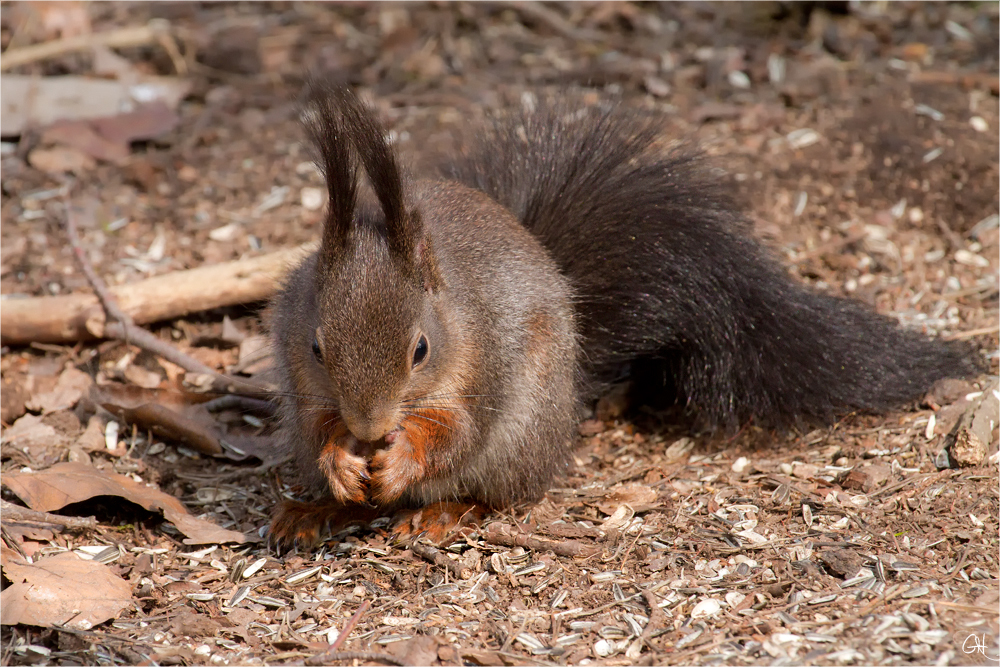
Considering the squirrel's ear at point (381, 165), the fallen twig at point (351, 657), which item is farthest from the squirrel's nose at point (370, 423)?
the fallen twig at point (351, 657)

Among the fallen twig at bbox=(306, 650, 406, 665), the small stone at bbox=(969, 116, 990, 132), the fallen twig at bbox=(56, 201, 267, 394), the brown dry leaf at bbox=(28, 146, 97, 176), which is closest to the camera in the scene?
the fallen twig at bbox=(306, 650, 406, 665)

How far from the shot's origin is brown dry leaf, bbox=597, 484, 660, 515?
10.7 ft

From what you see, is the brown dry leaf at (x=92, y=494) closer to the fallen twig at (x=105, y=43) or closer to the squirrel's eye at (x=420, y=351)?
the squirrel's eye at (x=420, y=351)

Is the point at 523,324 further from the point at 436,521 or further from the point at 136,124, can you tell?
the point at 136,124

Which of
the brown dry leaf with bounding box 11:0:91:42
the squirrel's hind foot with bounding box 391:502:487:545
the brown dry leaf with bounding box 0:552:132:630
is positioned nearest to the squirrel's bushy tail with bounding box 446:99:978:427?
the squirrel's hind foot with bounding box 391:502:487:545

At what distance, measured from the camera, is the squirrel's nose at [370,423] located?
2.73m

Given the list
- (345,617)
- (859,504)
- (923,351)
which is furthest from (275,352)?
(923,351)

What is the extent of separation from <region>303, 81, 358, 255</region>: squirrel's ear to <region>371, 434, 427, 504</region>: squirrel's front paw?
2.03 ft

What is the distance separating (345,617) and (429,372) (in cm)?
73

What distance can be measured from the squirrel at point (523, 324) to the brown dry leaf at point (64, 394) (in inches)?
42.1

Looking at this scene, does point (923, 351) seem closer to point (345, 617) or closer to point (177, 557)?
point (345, 617)

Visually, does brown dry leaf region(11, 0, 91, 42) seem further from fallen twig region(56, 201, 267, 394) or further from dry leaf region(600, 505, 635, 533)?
dry leaf region(600, 505, 635, 533)

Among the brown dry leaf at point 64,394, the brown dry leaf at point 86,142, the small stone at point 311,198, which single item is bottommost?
the brown dry leaf at point 64,394

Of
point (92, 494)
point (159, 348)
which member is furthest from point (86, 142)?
point (92, 494)
